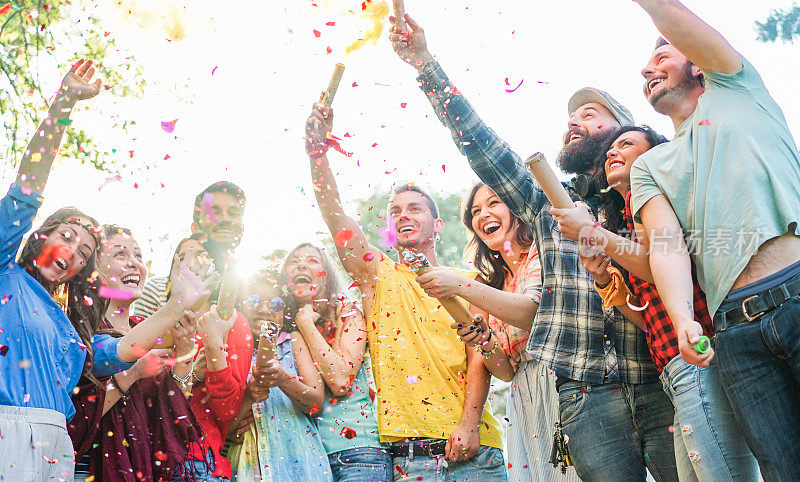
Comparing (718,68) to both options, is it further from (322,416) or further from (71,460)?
(71,460)

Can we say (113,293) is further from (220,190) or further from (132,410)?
(220,190)

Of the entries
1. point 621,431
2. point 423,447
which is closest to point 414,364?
point 423,447

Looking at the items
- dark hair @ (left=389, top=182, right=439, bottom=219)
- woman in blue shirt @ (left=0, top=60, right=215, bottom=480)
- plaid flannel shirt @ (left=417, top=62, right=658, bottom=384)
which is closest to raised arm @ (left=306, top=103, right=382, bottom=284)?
dark hair @ (left=389, top=182, right=439, bottom=219)

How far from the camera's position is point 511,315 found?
3695 millimetres

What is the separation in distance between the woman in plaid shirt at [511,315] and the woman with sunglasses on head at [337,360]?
2.37 feet

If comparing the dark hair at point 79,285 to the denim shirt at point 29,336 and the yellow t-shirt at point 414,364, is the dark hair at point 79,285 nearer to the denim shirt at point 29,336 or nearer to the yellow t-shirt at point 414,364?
the denim shirt at point 29,336

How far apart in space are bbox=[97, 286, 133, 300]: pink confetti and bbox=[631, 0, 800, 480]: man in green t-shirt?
271 cm

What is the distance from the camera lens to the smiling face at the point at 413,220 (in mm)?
4430

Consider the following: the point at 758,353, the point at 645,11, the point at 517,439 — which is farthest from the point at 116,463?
the point at 645,11

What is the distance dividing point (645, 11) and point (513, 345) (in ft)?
6.28

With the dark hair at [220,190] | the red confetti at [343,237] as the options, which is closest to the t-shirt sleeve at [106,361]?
the dark hair at [220,190]

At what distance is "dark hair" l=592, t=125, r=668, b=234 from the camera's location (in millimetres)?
3404

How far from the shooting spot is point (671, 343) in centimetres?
289

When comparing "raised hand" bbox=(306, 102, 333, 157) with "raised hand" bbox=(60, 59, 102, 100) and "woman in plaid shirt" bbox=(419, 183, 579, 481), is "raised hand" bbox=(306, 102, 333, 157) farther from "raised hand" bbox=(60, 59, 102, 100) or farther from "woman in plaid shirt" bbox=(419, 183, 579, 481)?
"raised hand" bbox=(60, 59, 102, 100)
